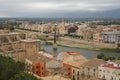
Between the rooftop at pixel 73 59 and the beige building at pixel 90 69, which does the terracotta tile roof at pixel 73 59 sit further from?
the beige building at pixel 90 69

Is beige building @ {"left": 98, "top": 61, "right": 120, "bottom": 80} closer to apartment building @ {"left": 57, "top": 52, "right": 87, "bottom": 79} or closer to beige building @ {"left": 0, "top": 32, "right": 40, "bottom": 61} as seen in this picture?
apartment building @ {"left": 57, "top": 52, "right": 87, "bottom": 79}

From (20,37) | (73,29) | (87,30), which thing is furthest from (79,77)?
(73,29)

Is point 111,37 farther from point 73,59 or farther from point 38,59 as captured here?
point 38,59

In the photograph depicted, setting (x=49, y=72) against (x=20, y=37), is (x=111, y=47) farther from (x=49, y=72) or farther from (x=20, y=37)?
(x=49, y=72)

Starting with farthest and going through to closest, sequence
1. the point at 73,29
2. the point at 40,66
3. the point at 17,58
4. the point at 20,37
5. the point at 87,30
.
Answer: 1. the point at 73,29
2. the point at 87,30
3. the point at 20,37
4. the point at 17,58
5. the point at 40,66

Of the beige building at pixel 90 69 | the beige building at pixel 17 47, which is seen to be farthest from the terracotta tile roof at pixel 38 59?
the beige building at pixel 17 47

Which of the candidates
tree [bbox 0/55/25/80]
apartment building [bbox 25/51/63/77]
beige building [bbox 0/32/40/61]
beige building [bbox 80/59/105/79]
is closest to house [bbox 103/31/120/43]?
beige building [bbox 0/32/40/61]

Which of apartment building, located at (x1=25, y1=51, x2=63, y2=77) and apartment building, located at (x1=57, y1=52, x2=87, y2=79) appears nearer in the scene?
apartment building, located at (x1=57, y1=52, x2=87, y2=79)

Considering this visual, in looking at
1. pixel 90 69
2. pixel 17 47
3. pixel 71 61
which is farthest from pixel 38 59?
pixel 17 47
